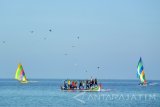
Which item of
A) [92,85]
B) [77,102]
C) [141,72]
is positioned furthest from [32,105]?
[141,72]

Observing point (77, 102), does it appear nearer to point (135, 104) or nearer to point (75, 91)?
point (135, 104)

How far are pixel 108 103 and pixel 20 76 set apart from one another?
6434 centimetres

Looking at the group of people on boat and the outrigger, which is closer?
the outrigger

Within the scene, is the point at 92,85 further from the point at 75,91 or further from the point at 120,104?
the point at 120,104

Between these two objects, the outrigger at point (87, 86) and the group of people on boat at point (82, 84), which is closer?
the outrigger at point (87, 86)

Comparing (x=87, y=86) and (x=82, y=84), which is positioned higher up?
(x=82, y=84)

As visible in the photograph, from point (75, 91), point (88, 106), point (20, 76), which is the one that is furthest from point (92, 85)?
point (20, 76)

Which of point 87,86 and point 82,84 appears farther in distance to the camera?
point 82,84

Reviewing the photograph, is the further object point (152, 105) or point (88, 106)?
point (152, 105)

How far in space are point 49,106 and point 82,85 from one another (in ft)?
119

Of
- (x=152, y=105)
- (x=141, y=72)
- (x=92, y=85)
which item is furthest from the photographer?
(x=141, y=72)

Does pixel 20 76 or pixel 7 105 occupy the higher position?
pixel 20 76

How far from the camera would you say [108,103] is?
228 feet

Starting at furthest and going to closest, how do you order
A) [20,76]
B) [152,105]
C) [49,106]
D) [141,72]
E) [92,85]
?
1. [20,76]
2. [141,72]
3. [92,85]
4. [152,105]
5. [49,106]
